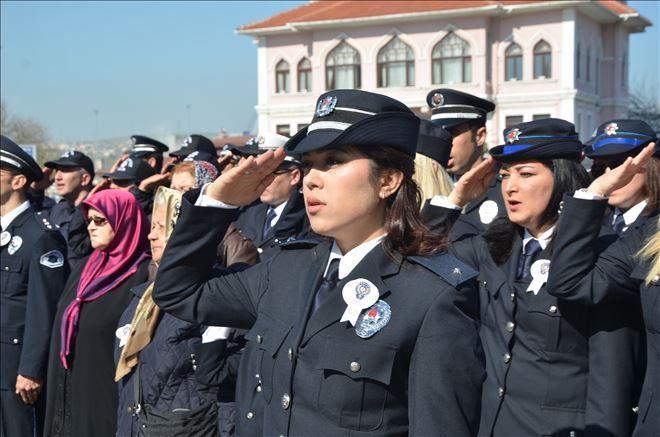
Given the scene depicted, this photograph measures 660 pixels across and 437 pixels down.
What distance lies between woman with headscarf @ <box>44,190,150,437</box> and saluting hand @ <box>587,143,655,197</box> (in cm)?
266

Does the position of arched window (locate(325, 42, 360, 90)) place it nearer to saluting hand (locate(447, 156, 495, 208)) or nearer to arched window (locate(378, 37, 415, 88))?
arched window (locate(378, 37, 415, 88))

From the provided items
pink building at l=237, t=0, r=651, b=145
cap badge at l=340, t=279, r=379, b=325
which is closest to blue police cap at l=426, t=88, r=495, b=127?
cap badge at l=340, t=279, r=379, b=325

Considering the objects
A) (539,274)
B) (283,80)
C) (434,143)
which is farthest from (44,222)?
(283,80)

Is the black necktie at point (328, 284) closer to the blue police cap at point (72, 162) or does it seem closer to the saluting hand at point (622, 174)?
the saluting hand at point (622, 174)

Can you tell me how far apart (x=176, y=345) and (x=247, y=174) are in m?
1.63

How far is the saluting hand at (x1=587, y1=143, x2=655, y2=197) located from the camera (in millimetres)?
3961

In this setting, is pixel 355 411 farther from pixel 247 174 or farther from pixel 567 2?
pixel 567 2

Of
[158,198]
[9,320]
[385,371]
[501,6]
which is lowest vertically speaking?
[9,320]

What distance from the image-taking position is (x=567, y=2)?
47.9m

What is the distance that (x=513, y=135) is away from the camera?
14.3ft

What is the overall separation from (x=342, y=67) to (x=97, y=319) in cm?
4882

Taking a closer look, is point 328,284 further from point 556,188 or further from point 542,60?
point 542,60

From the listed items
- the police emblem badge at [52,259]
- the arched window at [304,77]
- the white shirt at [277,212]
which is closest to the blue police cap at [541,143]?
the white shirt at [277,212]

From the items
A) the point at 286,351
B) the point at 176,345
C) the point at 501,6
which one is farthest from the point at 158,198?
the point at 501,6
